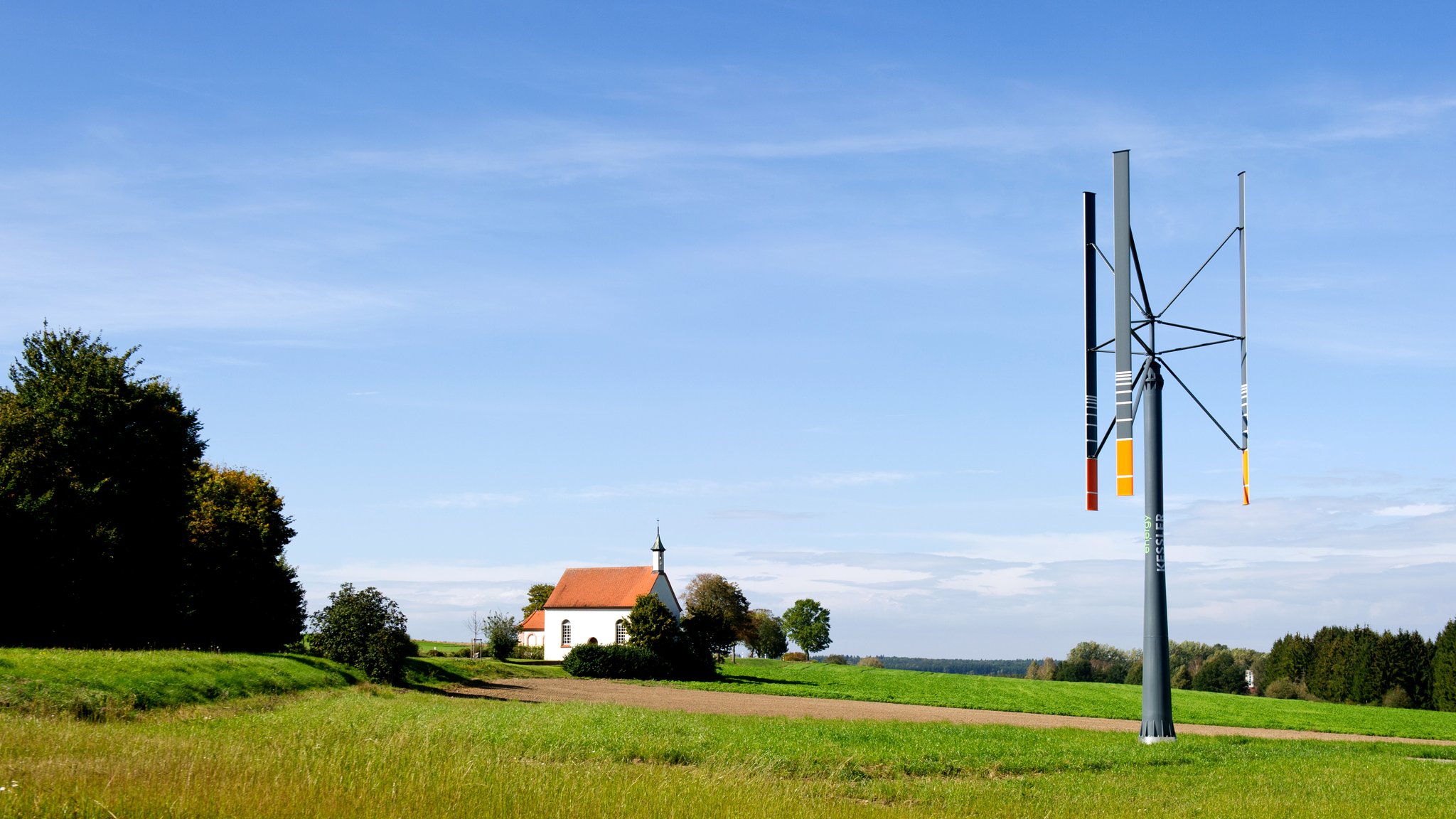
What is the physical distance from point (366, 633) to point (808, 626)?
75.8 m

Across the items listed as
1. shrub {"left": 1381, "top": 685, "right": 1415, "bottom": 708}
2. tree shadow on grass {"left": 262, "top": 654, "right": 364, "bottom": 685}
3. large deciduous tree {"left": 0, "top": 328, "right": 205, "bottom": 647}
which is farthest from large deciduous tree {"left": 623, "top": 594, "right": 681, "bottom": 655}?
shrub {"left": 1381, "top": 685, "right": 1415, "bottom": 708}

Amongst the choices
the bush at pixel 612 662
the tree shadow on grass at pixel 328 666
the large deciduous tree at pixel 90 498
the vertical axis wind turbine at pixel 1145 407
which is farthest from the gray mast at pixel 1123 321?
the bush at pixel 612 662

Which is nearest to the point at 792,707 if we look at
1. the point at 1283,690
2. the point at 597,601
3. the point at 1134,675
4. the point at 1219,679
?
the point at 597,601

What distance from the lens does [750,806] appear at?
1008cm

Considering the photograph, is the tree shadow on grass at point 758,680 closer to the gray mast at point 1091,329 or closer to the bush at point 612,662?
the bush at point 612,662

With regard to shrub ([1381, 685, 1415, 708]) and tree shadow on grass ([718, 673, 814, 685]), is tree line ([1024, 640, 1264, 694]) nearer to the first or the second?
shrub ([1381, 685, 1415, 708])

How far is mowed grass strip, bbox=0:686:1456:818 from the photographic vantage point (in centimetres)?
882

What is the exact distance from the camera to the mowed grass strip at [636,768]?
28.9 feet

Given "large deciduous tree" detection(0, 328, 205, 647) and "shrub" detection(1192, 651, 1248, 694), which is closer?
"large deciduous tree" detection(0, 328, 205, 647)

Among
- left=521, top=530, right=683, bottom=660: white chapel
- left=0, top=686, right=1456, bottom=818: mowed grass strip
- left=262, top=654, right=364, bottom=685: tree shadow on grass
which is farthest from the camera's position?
left=521, top=530, right=683, bottom=660: white chapel

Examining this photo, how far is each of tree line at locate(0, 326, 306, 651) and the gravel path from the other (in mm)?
12345

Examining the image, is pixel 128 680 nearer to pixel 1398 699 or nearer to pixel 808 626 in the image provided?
pixel 1398 699

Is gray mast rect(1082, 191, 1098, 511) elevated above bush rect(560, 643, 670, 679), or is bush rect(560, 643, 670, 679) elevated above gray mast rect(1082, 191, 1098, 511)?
gray mast rect(1082, 191, 1098, 511)

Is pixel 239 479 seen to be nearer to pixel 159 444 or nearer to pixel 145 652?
pixel 159 444
